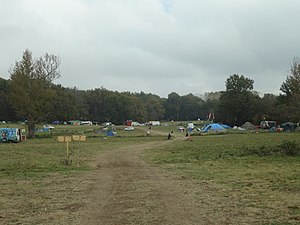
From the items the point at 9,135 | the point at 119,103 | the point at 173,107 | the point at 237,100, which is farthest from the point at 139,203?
the point at 173,107

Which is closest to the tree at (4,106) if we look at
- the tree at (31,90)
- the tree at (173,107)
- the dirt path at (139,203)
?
the tree at (31,90)

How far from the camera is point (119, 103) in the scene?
13962cm

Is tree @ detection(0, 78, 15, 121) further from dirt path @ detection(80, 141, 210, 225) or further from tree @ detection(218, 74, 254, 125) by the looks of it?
dirt path @ detection(80, 141, 210, 225)

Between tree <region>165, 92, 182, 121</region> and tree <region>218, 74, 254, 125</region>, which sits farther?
tree <region>165, 92, 182, 121</region>

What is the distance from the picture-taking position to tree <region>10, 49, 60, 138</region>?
60656 mm

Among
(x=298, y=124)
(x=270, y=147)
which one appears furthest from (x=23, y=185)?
(x=298, y=124)

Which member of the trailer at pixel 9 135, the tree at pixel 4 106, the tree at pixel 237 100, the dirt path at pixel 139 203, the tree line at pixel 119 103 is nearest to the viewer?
the dirt path at pixel 139 203

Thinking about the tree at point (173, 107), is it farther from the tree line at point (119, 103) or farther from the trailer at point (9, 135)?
the trailer at point (9, 135)

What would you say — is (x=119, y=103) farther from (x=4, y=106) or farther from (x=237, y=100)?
(x=237, y=100)

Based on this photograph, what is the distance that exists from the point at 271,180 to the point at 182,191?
4.52m

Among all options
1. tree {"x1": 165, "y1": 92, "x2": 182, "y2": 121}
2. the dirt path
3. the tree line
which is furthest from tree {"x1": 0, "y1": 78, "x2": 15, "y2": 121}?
the dirt path

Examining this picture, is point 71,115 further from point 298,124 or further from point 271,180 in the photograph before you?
point 271,180

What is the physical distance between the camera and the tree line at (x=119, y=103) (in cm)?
6159

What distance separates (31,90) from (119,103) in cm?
7877
